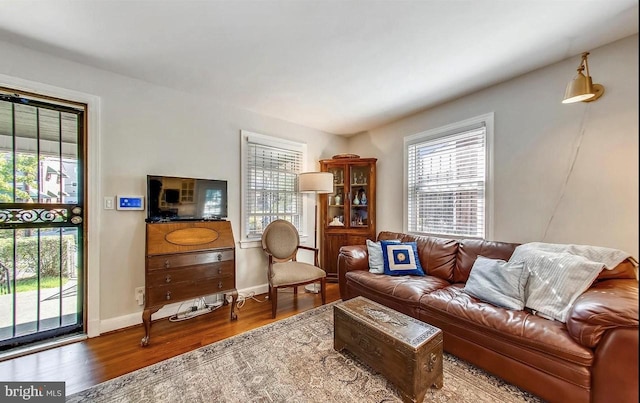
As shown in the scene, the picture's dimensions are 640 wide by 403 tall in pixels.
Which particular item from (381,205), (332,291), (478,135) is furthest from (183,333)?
(478,135)

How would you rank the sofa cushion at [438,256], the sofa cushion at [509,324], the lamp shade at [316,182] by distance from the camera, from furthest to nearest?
1. the lamp shade at [316,182]
2. the sofa cushion at [438,256]
3. the sofa cushion at [509,324]

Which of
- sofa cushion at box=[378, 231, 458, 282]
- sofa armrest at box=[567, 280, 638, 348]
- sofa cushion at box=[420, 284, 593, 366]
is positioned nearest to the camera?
sofa armrest at box=[567, 280, 638, 348]

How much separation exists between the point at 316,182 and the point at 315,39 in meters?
1.76

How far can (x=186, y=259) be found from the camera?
243cm

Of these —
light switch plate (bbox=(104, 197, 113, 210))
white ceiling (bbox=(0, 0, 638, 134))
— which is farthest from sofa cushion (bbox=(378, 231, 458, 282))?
light switch plate (bbox=(104, 197, 113, 210))

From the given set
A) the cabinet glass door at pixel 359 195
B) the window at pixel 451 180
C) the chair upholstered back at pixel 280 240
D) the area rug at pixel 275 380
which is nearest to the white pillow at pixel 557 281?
the area rug at pixel 275 380

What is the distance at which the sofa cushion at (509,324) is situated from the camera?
1.49 m

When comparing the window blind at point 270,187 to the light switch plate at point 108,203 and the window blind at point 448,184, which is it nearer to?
the light switch plate at point 108,203

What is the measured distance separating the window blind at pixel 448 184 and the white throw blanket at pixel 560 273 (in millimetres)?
821

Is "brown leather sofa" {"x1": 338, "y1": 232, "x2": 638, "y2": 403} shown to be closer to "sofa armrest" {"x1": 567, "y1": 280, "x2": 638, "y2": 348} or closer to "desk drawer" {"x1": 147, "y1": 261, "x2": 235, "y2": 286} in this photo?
"sofa armrest" {"x1": 567, "y1": 280, "x2": 638, "y2": 348}

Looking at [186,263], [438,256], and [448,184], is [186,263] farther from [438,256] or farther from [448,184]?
[448,184]

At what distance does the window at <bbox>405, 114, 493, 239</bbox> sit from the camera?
2783 millimetres

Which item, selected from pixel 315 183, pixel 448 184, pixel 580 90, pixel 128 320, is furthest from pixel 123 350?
pixel 580 90

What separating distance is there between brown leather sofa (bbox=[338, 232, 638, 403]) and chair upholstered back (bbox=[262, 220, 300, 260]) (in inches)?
46.3
